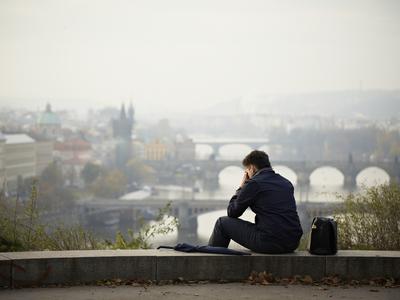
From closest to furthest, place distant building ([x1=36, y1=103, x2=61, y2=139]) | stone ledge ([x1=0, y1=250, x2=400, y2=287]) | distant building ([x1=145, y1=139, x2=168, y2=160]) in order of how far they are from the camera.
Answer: stone ledge ([x1=0, y1=250, x2=400, y2=287]) → distant building ([x1=145, y1=139, x2=168, y2=160]) → distant building ([x1=36, y1=103, x2=61, y2=139])

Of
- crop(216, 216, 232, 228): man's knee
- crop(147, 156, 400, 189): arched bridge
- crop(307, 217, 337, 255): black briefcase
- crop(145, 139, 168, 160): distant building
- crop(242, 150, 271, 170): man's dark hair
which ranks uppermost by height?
crop(242, 150, 271, 170): man's dark hair

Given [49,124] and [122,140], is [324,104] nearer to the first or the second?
[122,140]

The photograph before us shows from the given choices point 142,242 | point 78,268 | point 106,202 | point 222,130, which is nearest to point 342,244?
point 142,242

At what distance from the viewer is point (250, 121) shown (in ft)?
322

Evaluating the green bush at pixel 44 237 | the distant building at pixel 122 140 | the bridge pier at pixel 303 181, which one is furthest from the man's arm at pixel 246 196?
the distant building at pixel 122 140

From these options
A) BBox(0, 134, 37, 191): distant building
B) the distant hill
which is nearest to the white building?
BBox(0, 134, 37, 191): distant building

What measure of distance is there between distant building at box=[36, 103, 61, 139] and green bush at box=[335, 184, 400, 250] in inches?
3039

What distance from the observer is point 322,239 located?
4.00 m

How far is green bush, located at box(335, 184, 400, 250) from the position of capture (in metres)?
5.46

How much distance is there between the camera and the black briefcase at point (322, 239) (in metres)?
3.97

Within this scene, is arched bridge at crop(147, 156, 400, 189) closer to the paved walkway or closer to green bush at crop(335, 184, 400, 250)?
green bush at crop(335, 184, 400, 250)

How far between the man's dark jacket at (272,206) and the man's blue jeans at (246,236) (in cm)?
2

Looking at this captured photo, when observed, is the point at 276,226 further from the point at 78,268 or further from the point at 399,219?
the point at 399,219

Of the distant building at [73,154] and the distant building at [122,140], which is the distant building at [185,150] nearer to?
the distant building at [122,140]
